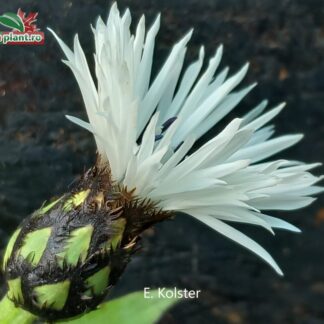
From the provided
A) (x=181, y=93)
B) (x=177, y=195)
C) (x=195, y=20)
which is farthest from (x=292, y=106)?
(x=177, y=195)

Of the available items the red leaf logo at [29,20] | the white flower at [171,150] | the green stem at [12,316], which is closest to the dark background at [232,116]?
the red leaf logo at [29,20]

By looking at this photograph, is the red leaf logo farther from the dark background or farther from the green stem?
the green stem

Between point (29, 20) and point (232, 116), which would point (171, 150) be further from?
point (29, 20)

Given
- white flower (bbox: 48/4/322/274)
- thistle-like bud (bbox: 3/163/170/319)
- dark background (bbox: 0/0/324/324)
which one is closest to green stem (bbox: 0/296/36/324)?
thistle-like bud (bbox: 3/163/170/319)

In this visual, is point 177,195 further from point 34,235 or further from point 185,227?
point 185,227

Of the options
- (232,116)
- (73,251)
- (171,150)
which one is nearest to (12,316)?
(73,251)
